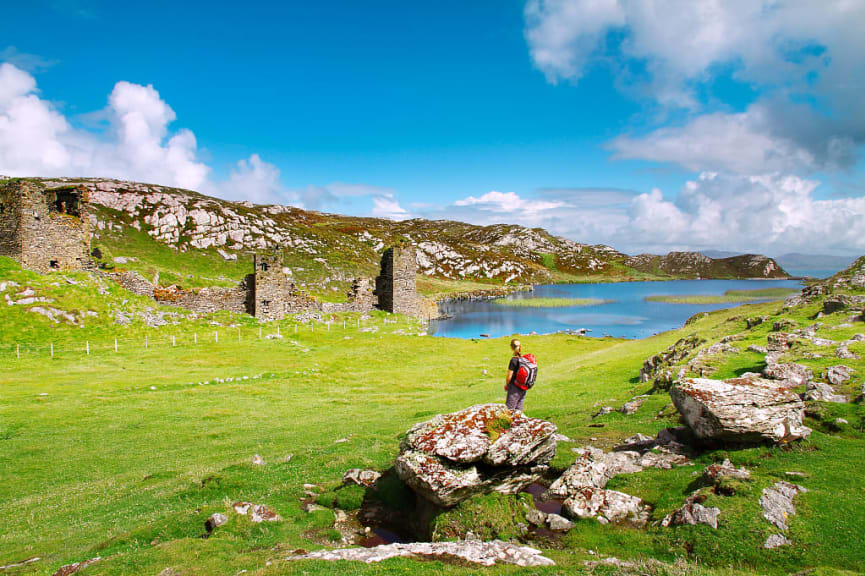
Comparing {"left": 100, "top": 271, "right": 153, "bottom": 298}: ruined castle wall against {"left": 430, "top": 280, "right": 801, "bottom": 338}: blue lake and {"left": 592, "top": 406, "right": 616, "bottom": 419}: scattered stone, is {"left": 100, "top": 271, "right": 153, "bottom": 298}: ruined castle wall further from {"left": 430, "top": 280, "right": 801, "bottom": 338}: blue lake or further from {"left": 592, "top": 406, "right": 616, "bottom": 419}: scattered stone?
{"left": 592, "top": 406, "right": 616, "bottom": 419}: scattered stone

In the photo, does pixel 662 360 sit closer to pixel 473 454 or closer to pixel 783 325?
pixel 783 325

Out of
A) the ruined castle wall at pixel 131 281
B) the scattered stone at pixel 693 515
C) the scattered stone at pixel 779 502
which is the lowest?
the scattered stone at pixel 693 515

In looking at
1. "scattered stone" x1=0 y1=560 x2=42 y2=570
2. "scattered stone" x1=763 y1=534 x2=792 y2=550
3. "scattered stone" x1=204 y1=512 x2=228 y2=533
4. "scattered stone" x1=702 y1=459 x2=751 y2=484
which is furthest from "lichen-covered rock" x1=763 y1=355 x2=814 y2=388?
"scattered stone" x1=0 y1=560 x2=42 y2=570

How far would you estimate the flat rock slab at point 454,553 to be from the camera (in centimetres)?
730

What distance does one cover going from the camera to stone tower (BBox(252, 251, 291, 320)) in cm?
4862

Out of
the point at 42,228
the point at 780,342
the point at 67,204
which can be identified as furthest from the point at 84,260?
the point at 780,342

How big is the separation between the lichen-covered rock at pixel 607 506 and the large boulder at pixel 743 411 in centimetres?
286

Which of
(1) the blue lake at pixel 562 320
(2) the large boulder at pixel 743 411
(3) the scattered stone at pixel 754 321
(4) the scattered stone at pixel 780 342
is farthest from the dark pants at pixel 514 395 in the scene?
(1) the blue lake at pixel 562 320

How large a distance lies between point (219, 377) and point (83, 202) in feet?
92.9

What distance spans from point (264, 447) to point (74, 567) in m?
9.10

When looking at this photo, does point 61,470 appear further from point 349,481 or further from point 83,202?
point 83,202

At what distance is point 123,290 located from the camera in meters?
39.9

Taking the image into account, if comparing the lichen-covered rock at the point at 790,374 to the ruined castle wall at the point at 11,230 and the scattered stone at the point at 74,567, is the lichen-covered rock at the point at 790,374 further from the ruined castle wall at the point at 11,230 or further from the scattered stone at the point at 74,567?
the ruined castle wall at the point at 11,230

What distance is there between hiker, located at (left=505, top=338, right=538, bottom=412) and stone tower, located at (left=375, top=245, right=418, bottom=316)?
51199 millimetres
